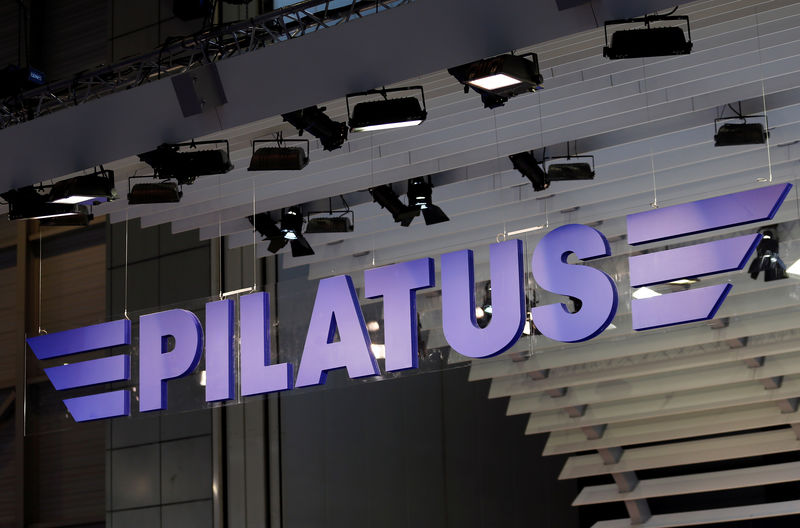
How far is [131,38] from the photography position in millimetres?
15109

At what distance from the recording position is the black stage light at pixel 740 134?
8.69 m

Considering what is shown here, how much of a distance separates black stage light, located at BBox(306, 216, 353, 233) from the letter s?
2865 millimetres

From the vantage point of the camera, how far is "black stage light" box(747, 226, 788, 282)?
768cm

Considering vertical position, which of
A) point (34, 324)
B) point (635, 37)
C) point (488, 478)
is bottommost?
point (488, 478)

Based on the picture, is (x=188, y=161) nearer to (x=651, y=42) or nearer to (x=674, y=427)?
(x=651, y=42)

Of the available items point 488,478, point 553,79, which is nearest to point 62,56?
point 488,478

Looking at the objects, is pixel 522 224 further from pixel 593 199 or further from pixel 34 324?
pixel 34 324

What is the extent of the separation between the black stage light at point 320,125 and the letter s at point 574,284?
1.76 meters

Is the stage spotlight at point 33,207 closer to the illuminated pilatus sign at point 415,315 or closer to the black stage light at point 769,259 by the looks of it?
the illuminated pilatus sign at point 415,315

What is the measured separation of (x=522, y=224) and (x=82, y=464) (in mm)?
7365

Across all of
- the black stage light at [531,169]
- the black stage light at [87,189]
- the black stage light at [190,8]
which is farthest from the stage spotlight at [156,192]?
the black stage light at [190,8]

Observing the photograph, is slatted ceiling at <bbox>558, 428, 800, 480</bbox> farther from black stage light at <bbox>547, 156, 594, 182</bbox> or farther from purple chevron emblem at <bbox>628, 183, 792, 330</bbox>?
purple chevron emblem at <bbox>628, 183, 792, 330</bbox>

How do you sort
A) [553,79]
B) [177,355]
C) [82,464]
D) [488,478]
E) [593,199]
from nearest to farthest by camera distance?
[553,79]
[177,355]
[593,199]
[488,478]
[82,464]

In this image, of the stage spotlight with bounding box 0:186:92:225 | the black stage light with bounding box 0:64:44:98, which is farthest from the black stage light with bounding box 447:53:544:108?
→ the black stage light with bounding box 0:64:44:98
